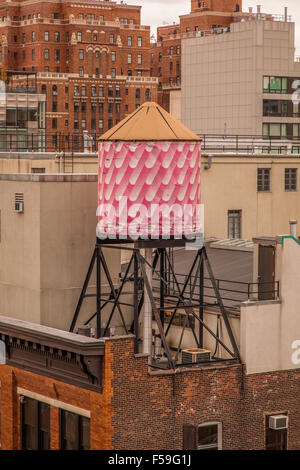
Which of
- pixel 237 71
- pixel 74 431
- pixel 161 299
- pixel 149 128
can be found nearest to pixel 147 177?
pixel 149 128

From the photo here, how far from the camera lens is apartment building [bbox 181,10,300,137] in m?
121

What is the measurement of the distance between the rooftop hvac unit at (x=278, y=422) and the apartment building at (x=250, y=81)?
90032 mm

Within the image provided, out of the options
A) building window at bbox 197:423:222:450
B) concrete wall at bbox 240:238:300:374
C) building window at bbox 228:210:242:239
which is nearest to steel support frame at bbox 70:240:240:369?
concrete wall at bbox 240:238:300:374

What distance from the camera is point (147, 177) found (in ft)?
104

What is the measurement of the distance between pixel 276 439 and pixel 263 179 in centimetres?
2800

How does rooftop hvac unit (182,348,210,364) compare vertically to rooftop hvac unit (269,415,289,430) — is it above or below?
above

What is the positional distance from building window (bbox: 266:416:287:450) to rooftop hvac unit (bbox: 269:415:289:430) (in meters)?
0.36

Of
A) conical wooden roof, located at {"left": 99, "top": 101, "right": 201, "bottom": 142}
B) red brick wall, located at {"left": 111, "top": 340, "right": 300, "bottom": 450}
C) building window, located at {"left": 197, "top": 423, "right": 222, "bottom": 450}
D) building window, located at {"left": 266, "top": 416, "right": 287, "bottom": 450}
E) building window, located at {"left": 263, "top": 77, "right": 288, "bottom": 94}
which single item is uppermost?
building window, located at {"left": 263, "top": 77, "right": 288, "bottom": 94}

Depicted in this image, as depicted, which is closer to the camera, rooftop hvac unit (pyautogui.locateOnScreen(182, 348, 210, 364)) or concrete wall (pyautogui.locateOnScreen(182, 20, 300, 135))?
rooftop hvac unit (pyautogui.locateOnScreen(182, 348, 210, 364))

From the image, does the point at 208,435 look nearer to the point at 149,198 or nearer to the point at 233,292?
the point at 233,292

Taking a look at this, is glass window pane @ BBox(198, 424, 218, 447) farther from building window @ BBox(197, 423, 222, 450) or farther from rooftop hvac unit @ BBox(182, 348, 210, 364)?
rooftop hvac unit @ BBox(182, 348, 210, 364)

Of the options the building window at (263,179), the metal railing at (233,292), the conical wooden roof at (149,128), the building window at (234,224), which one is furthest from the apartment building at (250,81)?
the conical wooden roof at (149,128)

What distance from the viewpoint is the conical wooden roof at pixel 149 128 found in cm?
3197
